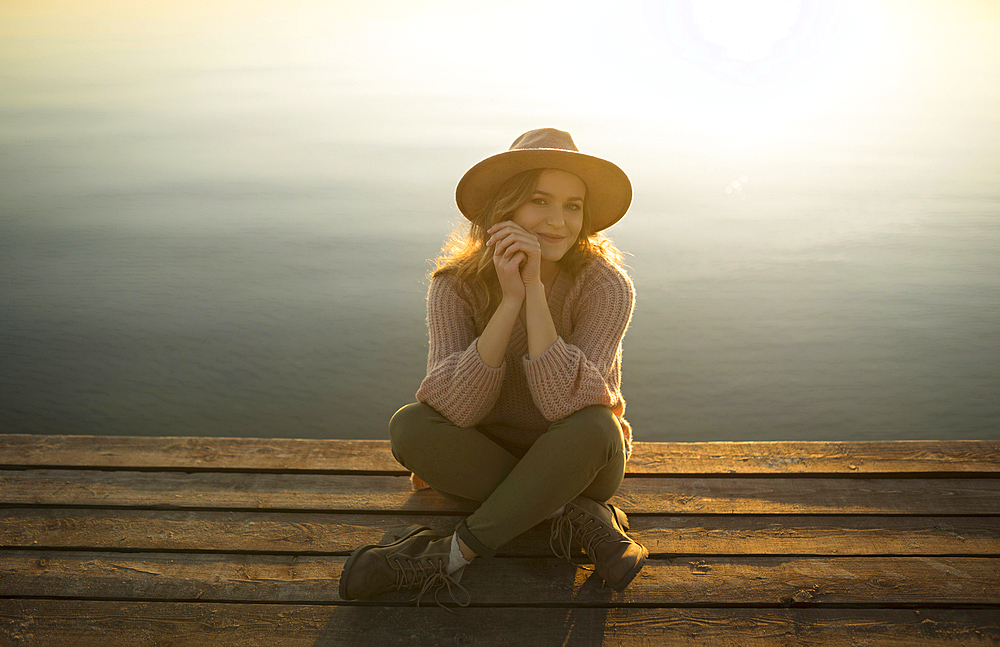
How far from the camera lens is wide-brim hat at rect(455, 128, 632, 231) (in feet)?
6.91

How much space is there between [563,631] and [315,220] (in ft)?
26.8

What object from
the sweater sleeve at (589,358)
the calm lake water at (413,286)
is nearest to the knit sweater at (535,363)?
the sweater sleeve at (589,358)

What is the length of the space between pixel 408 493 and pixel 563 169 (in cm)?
112

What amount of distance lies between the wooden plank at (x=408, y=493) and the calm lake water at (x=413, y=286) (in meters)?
2.22

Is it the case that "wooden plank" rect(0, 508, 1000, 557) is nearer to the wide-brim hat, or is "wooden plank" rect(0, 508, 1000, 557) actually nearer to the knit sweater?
the knit sweater

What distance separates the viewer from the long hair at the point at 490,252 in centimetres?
217

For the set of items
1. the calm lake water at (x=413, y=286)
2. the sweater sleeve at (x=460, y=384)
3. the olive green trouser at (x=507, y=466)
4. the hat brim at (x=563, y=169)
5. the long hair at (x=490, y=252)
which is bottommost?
the calm lake water at (x=413, y=286)

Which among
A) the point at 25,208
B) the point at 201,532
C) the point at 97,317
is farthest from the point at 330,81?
the point at 201,532

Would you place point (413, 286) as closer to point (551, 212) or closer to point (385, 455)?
point (385, 455)

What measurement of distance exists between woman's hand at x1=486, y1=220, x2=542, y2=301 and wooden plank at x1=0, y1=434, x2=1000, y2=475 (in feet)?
2.74

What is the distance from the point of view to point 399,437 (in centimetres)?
203

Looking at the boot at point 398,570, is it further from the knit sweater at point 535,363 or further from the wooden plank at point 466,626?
the knit sweater at point 535,363

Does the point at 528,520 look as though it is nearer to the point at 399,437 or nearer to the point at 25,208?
the point at 399,437

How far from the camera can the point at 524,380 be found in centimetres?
226
